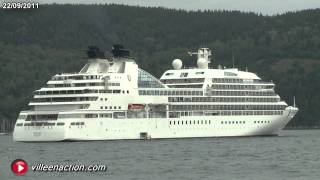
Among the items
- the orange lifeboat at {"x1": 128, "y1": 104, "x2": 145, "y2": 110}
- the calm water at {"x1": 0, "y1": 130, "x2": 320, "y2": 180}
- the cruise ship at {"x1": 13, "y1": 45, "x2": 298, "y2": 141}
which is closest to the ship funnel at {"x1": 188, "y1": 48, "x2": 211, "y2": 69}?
the cruise ship at {"x1": 13, "y1": 45, "x2": 298, "y2": 141}

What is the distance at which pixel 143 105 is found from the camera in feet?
436

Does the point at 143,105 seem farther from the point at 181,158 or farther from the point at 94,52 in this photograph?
the point at 181,158

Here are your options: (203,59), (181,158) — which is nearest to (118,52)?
(203,59)

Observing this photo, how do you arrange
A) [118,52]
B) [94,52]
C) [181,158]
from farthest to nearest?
[118,52], [94,52], [181,158]

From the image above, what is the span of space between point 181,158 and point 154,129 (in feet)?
114

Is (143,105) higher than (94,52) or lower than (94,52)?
lower

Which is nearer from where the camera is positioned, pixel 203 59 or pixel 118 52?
pixel 118 52

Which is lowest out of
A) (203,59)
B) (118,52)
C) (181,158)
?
(181,158)

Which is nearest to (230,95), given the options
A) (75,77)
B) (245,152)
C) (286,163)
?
(75,77)

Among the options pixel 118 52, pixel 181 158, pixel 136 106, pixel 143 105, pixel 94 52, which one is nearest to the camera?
pixel 181 158

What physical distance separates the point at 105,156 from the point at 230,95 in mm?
44995

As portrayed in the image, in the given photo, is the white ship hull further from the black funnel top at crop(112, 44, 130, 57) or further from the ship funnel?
the ship funnel

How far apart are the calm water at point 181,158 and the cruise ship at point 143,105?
327 cm

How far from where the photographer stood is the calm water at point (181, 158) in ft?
268
